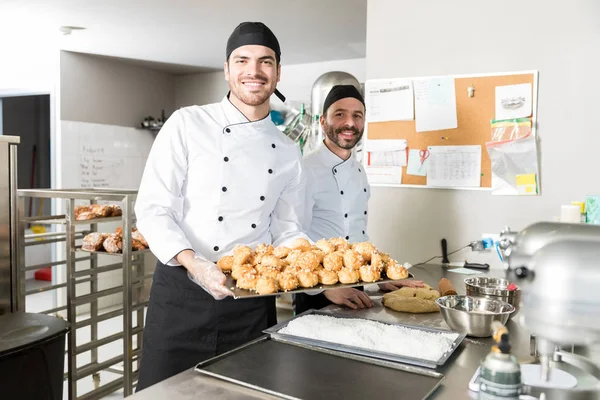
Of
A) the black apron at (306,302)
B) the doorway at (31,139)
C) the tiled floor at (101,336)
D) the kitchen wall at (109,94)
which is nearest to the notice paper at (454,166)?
the black apron at (306,302)

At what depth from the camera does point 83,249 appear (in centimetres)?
308

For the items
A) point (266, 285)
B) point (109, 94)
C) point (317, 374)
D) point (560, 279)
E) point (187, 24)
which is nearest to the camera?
point (560, 279)

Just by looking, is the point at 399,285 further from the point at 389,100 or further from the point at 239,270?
the point at 389,100

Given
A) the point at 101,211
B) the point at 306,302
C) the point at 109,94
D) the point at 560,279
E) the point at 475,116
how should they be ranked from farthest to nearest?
the point at 109,94 < the point at 101,211 < the point at 475,116 < the point at 306,302 < the point at 560,279

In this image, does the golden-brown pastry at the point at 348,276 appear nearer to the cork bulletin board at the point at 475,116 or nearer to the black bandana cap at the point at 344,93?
the black bandana cap at the point at 344,93

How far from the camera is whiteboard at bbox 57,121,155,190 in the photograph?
5.18 metres

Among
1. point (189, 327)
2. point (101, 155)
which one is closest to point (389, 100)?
point (189, 327)

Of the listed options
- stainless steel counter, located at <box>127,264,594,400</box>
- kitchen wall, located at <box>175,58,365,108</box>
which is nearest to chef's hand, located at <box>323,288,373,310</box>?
stainless steel counter, located at <box>127,264,594,400</box>

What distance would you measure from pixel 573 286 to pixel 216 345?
124 cm

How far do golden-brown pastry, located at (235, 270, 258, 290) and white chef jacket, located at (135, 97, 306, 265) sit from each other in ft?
1.19

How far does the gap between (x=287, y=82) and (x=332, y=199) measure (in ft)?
11.9

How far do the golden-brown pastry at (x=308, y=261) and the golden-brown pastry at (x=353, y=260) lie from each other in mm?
92

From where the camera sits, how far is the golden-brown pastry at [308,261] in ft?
4.84

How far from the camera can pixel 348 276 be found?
1.47m
